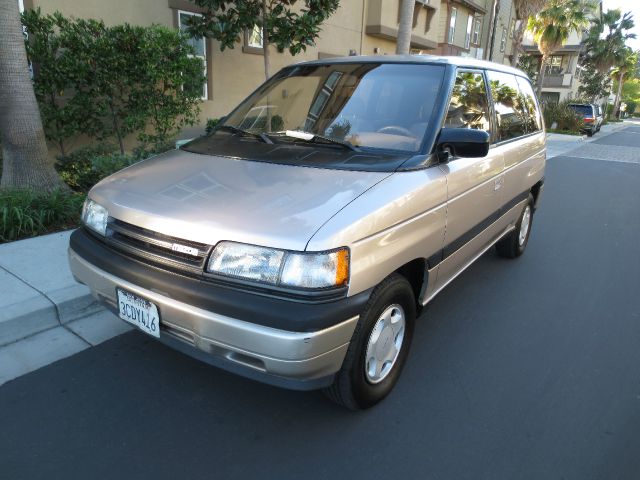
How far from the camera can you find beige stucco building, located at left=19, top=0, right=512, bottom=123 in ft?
25.3

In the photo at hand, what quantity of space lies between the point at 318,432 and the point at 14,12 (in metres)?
5.11

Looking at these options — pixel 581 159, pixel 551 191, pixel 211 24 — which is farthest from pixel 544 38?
pixel 211 24

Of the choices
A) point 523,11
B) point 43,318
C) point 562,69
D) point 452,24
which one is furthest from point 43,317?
point 562,69

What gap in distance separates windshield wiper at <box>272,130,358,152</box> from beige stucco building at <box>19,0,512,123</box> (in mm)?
5651

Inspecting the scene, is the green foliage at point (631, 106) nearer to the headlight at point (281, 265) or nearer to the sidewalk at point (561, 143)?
the sidewalk at point (561, 143)

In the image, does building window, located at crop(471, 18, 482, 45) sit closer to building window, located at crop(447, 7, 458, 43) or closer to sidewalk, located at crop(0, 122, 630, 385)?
building window, located at crop(447, 7, 458, 43)

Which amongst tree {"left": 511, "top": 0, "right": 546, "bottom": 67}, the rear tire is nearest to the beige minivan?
the rear tire

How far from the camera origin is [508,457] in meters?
2.42

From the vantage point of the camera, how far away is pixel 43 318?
11.2 ft

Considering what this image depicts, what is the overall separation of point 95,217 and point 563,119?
27.6 meters

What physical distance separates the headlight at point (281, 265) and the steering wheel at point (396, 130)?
1.19 m

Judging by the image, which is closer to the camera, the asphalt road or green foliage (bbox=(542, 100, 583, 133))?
the asphalt road

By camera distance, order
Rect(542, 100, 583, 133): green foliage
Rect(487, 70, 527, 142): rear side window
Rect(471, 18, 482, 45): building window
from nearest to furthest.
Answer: Rect(487, 70, 527, 142): rear side window → Rect(542, 100, 583, 133): green foliage → Rect(471, 18, 482, 45): building window

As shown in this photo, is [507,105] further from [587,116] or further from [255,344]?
[587,116]
